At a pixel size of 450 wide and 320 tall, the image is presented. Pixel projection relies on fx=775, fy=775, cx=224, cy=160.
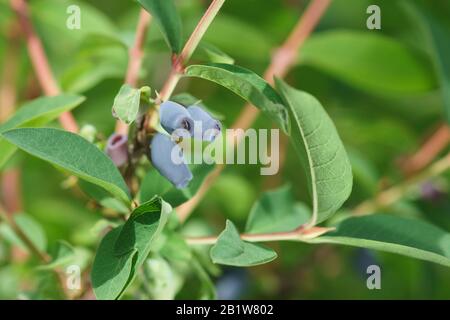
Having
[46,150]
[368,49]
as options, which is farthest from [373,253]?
[46,150]

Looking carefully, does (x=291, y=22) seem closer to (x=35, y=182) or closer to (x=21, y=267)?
(x=35, y=182)

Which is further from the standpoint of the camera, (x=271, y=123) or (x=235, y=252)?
(x=271, y=123)

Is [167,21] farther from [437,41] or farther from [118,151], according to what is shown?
[437,41]

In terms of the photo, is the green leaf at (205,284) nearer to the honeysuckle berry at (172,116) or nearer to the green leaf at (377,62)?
the honeysuckle berry at (172,116)

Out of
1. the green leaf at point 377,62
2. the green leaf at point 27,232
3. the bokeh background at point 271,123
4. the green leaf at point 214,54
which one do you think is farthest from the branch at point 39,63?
the green leaf at point 377,62

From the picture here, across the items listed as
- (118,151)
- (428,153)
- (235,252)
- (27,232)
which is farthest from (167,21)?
(428,153)

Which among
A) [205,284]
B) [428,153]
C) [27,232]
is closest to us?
[205,284]

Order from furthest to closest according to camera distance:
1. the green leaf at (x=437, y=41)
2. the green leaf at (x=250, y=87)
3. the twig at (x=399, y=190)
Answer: the twig at (x=399, y=190) → the green leaf at (x=437, y=41) → the green leaf at (x=250, y=87)
